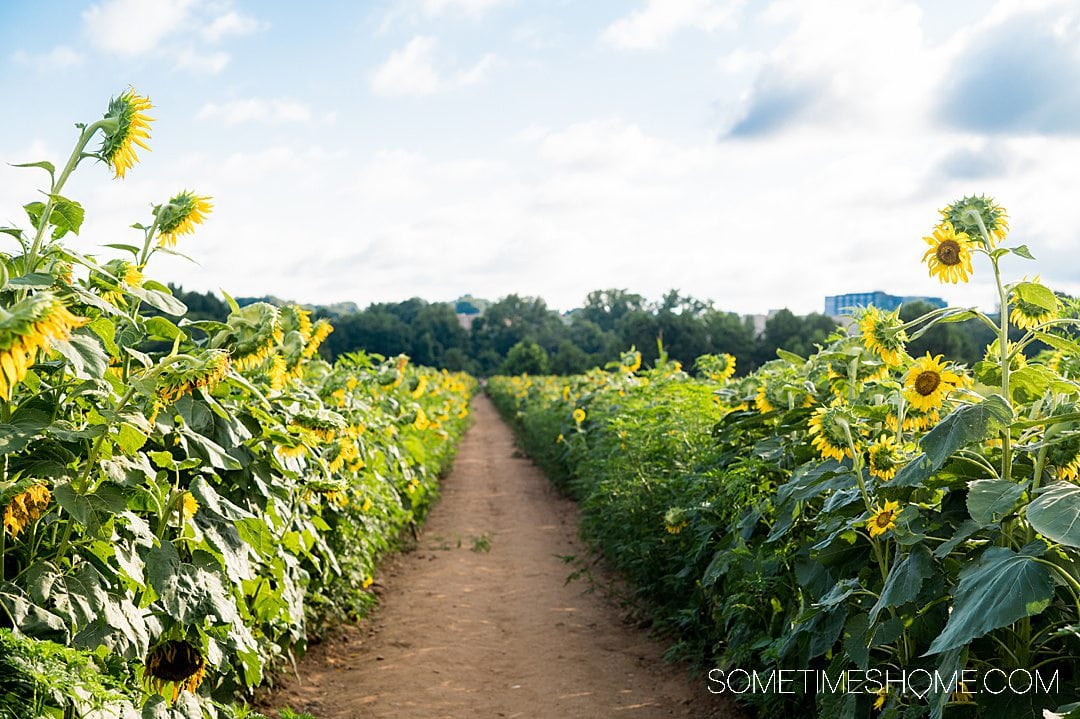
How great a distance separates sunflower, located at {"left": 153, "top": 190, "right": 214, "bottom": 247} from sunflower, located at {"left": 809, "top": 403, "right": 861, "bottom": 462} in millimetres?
2273

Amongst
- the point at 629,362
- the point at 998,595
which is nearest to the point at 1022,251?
the point at 998,595

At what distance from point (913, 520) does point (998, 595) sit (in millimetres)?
652

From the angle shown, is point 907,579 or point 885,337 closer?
point 907,579

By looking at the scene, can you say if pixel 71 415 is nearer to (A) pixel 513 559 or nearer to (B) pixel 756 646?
(B) pixel 756 646

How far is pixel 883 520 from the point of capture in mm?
2656

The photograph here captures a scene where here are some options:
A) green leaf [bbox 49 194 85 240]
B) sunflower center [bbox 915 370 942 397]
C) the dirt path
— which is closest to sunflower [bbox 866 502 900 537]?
sunflower center [bbox 915 370 942 397]

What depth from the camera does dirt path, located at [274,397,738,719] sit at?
4.64 meters

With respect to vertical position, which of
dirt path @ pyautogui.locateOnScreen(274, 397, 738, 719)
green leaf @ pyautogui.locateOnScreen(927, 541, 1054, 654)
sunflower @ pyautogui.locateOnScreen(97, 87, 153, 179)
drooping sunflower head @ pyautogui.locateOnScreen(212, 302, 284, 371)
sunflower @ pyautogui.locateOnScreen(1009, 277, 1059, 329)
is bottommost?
dirt path @ pyautogui.locateOnScreen(274, 397, 738, 719)

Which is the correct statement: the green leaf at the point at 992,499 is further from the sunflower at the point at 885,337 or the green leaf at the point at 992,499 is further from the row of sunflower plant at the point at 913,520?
the sunflower at the point at 885,337

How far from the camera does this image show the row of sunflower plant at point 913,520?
2088 mm

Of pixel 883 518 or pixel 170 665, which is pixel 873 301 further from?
pixel 170 665

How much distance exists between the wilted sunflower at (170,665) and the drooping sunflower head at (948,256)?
104 inches

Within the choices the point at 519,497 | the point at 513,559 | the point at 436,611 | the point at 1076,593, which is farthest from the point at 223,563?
the point at 519,497

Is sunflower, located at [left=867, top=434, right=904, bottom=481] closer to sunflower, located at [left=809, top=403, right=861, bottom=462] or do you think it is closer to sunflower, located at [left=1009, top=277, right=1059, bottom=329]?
sunflower, located at [left=809, top=403, right=861, bottom=462]
